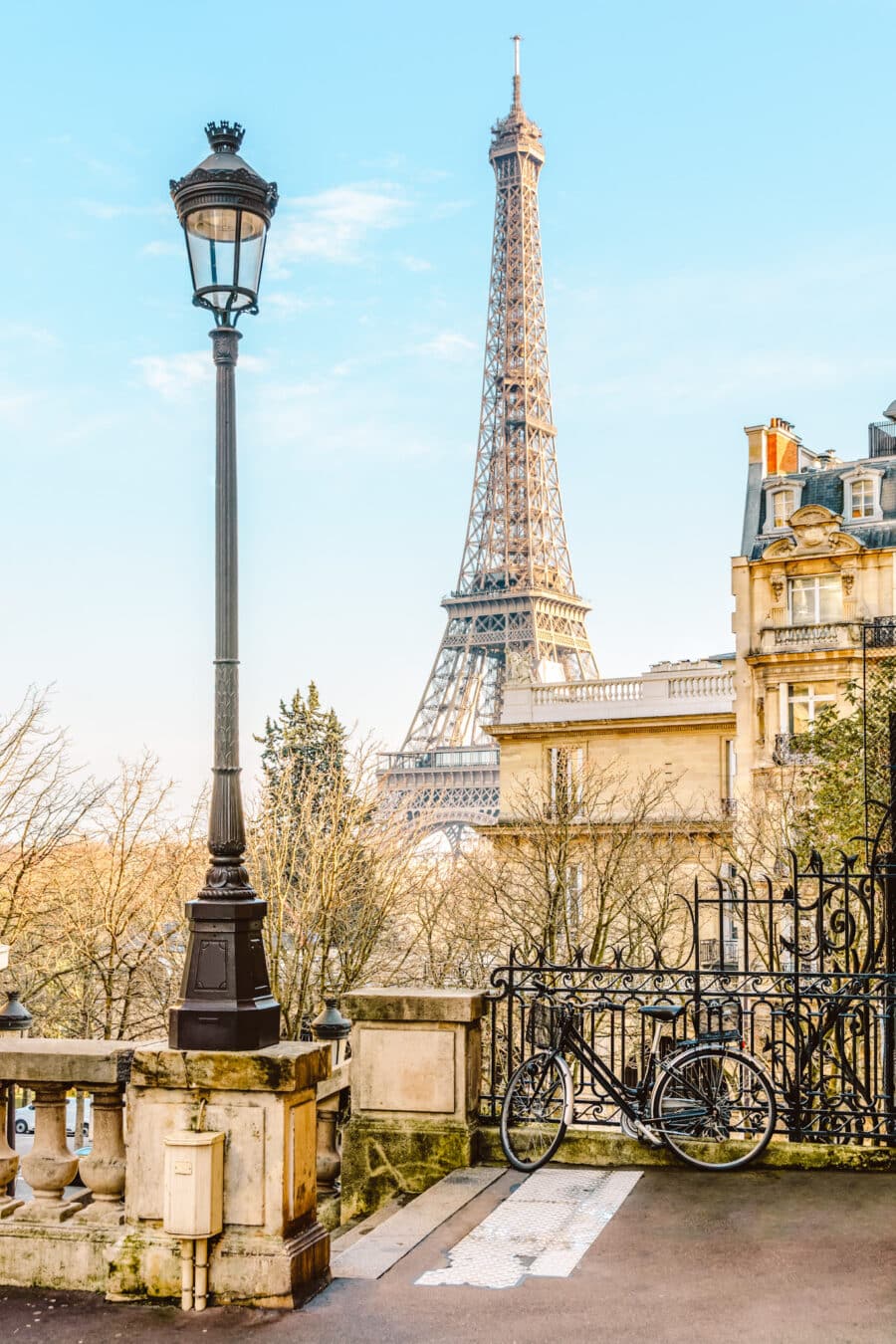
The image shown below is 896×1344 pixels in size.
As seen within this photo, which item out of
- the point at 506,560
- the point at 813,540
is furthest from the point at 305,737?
the point at 506,560

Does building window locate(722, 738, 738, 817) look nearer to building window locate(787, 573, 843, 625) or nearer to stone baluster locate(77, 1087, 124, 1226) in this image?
building window locate(787, 573, 843, 625)

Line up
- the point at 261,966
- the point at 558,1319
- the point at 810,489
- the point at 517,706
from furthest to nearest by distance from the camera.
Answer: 1. the point at 517,706
2. the point at 810,489
3. the point at 261,966
4. the point at 558,1319

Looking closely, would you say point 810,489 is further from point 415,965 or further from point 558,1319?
point 558,1319

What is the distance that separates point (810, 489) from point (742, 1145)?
108ft

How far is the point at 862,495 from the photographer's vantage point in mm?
38312

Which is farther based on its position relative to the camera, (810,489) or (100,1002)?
(810,489)

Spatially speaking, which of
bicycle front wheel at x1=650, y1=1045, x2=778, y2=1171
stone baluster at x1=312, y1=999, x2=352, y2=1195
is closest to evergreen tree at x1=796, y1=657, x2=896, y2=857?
bicycle front wheel at x1=650, y1=1045, x2=778, y2=1171

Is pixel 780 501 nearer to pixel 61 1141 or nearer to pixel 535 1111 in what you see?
pixel 535 1111

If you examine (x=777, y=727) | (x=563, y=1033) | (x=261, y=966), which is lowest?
(x=563, y=1033)

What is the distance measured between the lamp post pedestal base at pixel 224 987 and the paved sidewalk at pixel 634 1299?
1244 mm

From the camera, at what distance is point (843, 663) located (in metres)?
36.0

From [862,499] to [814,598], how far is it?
334cm

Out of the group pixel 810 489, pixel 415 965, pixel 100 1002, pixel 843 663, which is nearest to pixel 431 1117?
pixel 415 965

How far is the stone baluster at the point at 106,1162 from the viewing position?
22.5 feet
